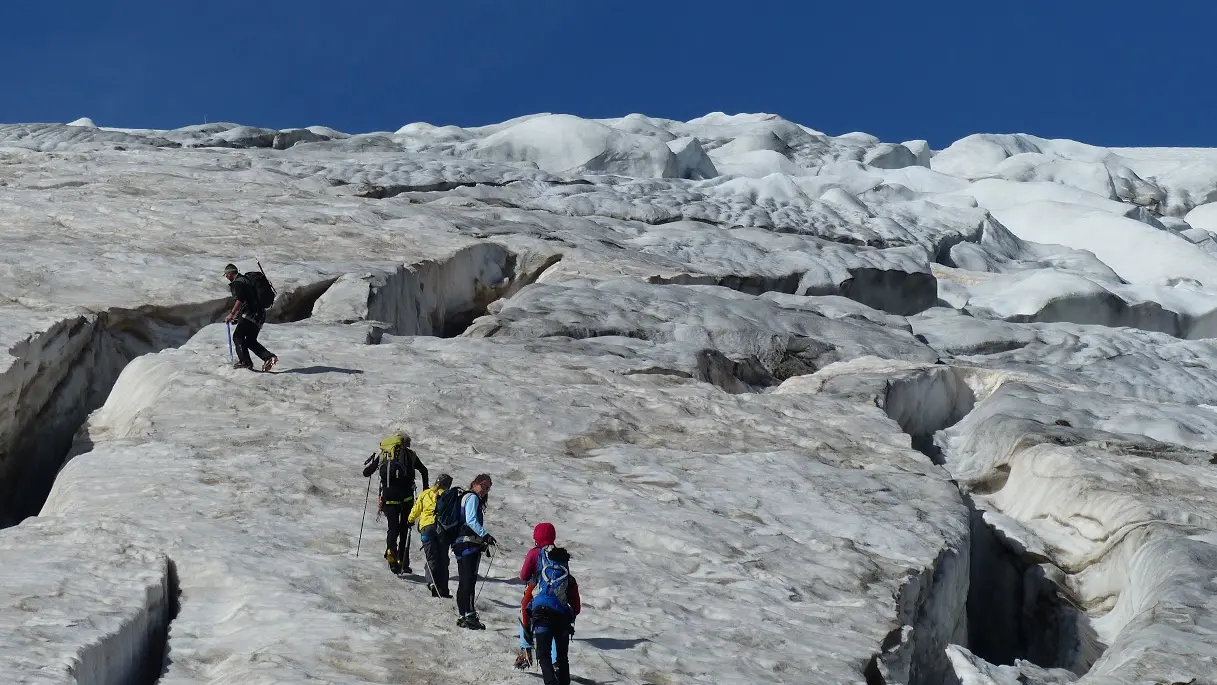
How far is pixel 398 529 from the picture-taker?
14141 millimetres

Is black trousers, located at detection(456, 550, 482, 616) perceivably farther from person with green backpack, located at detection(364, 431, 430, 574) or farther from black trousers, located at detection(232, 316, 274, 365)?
black trousers, located at detection(232, 316, 274, 365)

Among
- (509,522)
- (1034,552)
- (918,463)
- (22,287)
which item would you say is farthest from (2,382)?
(1034,552)

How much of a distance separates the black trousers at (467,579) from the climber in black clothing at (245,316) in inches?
368

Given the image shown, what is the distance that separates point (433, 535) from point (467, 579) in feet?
2.34

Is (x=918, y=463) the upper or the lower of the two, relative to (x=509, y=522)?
upper

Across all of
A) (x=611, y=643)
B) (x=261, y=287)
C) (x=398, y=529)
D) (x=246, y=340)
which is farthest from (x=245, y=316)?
(x=611, y=643)

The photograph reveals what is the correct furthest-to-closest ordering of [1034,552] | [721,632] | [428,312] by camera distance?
[428,312] → [1034,552] → [721,632]

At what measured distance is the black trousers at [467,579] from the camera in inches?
495

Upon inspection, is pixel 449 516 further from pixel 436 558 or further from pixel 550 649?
pixel 550 649

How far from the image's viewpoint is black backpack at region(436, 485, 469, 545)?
511 inches

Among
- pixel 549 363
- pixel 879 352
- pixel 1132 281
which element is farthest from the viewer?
pixel 1132 281

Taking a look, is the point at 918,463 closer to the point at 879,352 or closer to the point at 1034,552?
the point at 1034,552

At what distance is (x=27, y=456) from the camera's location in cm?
2097

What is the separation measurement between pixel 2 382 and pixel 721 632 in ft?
39.2
